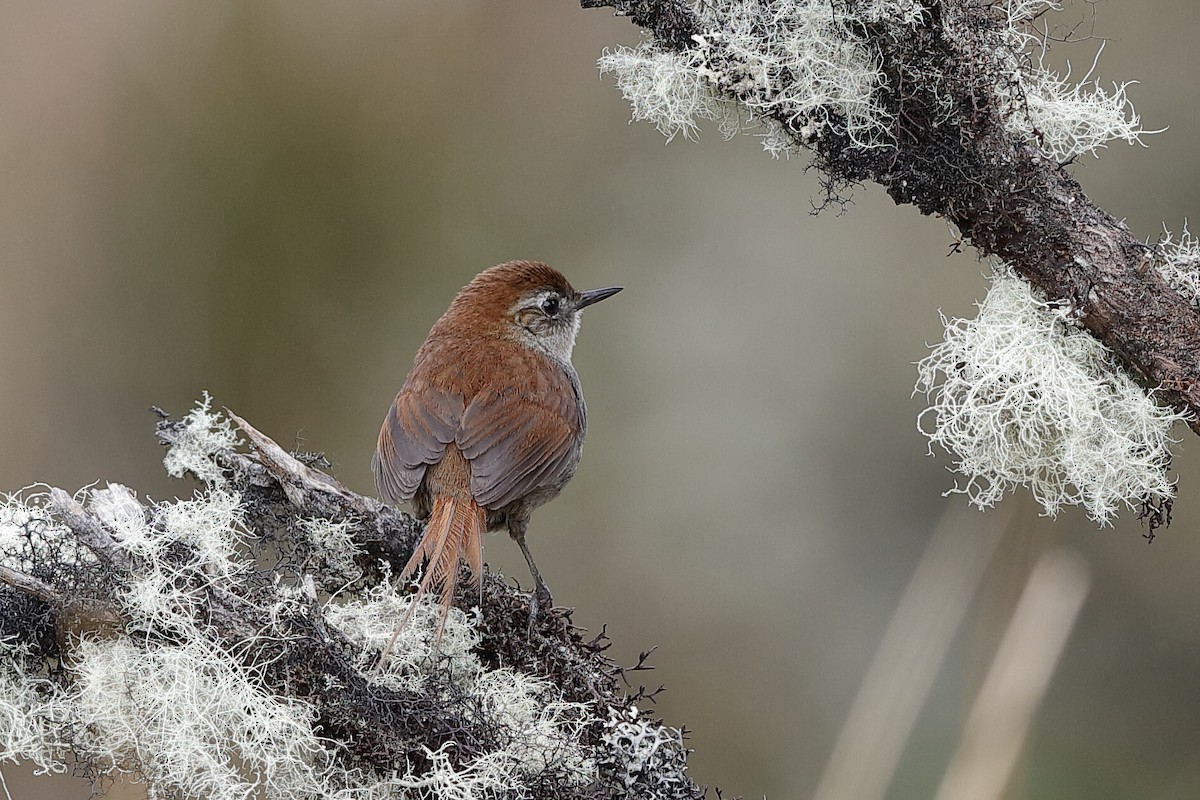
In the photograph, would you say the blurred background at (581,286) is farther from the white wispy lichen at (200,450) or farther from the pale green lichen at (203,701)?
the pale green lichen at (203,701)

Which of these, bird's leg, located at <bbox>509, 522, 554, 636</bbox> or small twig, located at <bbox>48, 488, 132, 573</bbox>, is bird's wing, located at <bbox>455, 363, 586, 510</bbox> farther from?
small twig, located at <bbox>48, 488, 132, 573</bbox>

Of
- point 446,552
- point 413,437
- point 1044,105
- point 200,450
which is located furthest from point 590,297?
point 1044,105

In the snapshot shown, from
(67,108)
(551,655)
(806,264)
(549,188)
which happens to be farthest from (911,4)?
(67,108)

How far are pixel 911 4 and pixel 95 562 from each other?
1.45 meters

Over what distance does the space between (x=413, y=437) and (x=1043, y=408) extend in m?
1.62

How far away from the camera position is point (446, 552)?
2.46m

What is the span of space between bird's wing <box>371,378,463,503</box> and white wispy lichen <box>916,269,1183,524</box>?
1.43 meters

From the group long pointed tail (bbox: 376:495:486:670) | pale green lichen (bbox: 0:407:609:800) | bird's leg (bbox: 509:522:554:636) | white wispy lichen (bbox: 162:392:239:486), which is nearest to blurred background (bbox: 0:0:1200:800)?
bird's leg (bbox: 509:522:554:636)

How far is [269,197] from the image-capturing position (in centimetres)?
482

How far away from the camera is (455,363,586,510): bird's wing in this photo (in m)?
3.01

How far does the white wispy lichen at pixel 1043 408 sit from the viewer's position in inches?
74.4

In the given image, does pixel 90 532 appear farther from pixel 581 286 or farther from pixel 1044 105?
pixel 581 286

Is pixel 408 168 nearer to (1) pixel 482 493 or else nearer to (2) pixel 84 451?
(2) pixel 84 451

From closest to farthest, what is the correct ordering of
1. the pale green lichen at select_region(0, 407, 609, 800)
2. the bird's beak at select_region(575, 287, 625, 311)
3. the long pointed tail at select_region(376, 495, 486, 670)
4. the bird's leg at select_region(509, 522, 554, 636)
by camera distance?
the pale green lichen at select_region(0, 407, 609, 800)
the long pointed tail at select_region(376, 495, 486, 670)
the bird's leg at select_region(509, 522, 554, 636)
the bird's beak at select_region(575, 287, 625, 311)
